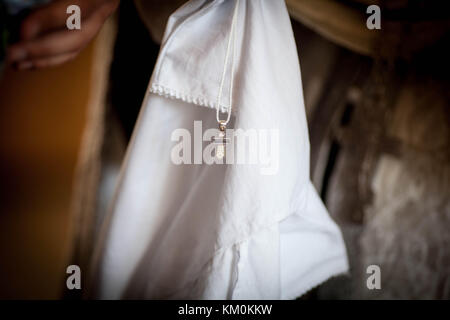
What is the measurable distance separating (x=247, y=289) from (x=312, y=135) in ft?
1.87

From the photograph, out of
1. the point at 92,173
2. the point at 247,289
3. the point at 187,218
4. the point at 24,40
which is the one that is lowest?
the point at 247,289

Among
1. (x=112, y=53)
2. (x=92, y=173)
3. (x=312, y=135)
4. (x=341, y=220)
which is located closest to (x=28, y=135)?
(x=92, y=173)

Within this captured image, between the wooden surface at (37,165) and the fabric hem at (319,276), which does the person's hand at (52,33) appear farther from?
the fabric hem at (319,276)

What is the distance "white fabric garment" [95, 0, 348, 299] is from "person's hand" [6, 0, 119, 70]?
0.54ft

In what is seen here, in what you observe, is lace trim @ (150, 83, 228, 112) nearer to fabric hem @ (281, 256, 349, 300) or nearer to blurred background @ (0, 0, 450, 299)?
blurred background @ (0, 0, 450, 299)

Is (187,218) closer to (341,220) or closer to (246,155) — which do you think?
(246,155)

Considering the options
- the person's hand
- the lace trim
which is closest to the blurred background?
the person's hand

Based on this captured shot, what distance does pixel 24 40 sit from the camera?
1.79 ft

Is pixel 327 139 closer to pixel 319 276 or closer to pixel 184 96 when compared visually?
pixel 319 276

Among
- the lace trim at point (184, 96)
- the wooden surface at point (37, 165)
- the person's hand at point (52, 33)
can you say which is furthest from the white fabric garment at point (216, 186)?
the wooden surface at point (37, 165)

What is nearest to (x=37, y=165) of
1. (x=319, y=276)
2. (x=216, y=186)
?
(x=216, y=186)

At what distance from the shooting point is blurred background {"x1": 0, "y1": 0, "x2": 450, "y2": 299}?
75 centimetres

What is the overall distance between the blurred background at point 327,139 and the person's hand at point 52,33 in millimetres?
125

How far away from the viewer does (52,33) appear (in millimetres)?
559
